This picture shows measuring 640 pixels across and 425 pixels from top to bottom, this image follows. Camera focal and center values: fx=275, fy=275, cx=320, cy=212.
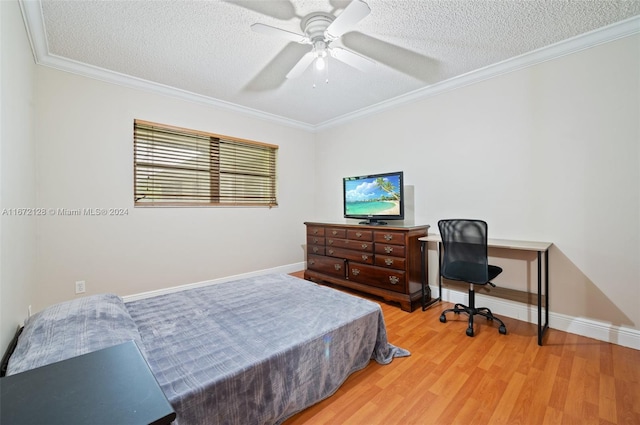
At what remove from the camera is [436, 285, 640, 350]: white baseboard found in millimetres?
2234

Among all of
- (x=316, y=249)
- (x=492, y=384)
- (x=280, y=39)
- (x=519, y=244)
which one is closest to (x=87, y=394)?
(x=492, y=384)

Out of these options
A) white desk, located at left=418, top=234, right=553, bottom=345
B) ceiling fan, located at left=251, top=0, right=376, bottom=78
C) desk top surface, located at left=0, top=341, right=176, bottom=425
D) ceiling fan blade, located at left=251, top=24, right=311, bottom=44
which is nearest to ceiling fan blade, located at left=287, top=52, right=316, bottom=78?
ceiling fan, located at left=251, top=0, right=376, bottom=78

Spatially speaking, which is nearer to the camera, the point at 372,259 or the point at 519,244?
the point at 519,244

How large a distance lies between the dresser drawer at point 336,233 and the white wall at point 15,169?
296cm

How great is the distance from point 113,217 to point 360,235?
283cm

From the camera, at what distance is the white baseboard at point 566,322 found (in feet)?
7.33

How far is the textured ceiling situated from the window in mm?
632

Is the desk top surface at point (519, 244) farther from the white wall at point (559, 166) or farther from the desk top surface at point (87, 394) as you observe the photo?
the desk top surface at point (87, 394)

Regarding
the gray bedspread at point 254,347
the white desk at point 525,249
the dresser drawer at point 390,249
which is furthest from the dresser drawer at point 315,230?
the gray bedspread at point 254,347

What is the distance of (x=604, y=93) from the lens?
231 cm

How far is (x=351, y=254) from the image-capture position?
3.60 metres

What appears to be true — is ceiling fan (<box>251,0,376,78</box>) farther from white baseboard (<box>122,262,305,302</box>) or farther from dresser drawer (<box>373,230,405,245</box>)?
white baseboard (<box>122,262,305,302</box>)

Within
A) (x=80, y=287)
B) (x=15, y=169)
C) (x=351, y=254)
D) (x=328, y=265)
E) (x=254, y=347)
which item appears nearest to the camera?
(x=254, y=347)

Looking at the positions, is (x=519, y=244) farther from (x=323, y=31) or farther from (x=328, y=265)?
(x=323, y=31)
